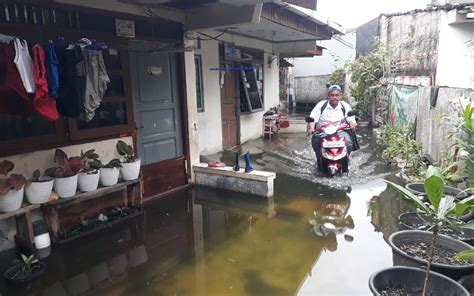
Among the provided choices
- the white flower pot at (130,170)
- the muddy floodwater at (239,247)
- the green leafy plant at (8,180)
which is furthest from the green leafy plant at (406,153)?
the green leafy plant at (8,180)

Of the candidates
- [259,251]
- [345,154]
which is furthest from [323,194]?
[259,251]

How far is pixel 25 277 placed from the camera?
336cm

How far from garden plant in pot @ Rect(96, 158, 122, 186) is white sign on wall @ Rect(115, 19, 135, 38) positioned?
1777 millimetres

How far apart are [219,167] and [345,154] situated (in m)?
2.29

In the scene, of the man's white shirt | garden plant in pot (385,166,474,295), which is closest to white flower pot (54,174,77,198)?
garden plant in pot (385,166,474,295)

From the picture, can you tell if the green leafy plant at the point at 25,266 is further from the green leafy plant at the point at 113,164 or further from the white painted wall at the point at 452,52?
the white painted wall at the point at 452,52

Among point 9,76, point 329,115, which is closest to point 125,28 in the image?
point 9,76

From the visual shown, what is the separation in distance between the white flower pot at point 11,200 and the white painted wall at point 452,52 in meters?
8.96

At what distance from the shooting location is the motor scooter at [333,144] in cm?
626

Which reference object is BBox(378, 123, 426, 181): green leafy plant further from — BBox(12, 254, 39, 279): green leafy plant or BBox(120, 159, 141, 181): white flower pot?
BBox(12, 254, 39, 279): green leafy plant

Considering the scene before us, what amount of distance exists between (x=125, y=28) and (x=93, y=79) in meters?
1.32

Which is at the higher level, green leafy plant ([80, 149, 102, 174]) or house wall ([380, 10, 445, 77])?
house wall ([380, 10, 445, 77])

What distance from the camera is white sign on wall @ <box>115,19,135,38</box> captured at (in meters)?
4.80

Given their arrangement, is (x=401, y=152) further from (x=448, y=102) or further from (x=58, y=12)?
(x=58, y=12)
